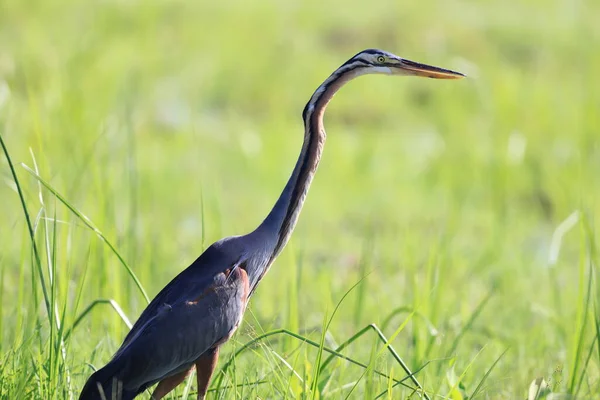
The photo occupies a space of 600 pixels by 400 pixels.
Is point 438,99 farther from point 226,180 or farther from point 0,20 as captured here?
point 0,20

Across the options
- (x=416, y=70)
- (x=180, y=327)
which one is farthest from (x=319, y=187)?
(x=180, y=327)

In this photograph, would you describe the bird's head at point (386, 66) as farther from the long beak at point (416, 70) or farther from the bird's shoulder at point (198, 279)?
the bird's shoulder at point (198, 279)

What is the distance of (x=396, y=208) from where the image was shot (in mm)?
5023

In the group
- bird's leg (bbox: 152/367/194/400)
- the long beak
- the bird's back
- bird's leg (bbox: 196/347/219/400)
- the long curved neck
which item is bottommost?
bird's leg (bbox: 152/367/194/400)

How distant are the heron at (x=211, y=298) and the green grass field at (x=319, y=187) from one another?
8 centimetres

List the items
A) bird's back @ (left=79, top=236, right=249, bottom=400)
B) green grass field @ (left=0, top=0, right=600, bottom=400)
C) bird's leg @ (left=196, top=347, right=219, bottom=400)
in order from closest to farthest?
bird's back @ (left=79, top=236, right=249, bottom=400), bird's leg @ (left=196, top=347, right=219, bottom=400), green grass field @ (left=0, top=0, right=600, bottom=400)

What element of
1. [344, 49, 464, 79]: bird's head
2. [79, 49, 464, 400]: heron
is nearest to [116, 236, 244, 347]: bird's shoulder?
[79, 49, 464, 400]: heron

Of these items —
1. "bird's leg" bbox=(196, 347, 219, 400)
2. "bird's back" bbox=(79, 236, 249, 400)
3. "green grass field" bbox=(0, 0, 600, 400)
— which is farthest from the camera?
"green grass field" bbox=(0, 0, 600, 400)

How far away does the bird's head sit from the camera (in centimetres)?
202

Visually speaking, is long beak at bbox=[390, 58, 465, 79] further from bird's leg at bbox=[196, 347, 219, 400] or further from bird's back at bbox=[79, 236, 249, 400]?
bird's leg at bbox=[196, 347, 219, 400]

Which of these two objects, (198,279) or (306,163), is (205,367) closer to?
→ (198,279)

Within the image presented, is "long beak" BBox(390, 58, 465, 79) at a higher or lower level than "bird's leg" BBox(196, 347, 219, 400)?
higher

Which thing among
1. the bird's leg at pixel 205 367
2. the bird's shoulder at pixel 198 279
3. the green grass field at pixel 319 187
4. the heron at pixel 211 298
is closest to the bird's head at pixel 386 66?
the heron at pixel 211 298

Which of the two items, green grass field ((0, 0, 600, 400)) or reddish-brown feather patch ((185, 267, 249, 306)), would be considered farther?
green grass field ((0, 0, 600, 400))
